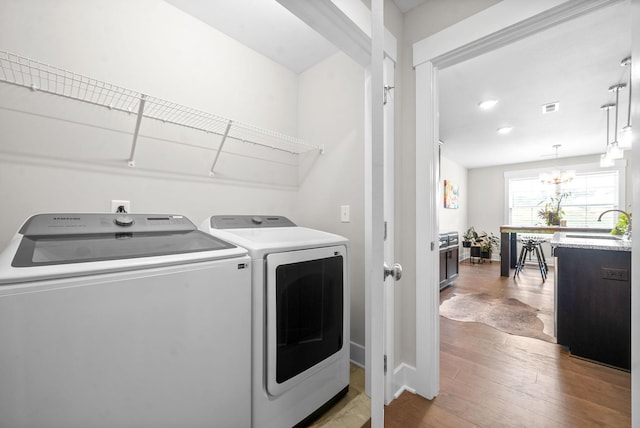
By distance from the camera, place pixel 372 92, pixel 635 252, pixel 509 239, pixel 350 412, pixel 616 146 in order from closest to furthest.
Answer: pixel 372 92 → pixel 635 252 → pixel 350 412 → pixel 616 146 → pixel 509 239

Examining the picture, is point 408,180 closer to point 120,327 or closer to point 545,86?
point 120,327

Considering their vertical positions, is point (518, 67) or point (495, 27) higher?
point (518, 67)

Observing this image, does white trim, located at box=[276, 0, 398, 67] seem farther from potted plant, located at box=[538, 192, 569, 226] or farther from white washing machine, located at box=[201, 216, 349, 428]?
potted plant, located at box=[538, 192, 569, 226]

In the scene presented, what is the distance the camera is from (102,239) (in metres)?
1.08

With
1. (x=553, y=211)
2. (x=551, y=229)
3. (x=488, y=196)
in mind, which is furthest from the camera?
(x=488, y=196)

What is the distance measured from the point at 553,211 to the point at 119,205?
304 inches

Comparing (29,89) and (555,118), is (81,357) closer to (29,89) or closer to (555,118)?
(29,89)

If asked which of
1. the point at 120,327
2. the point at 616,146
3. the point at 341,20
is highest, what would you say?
the point at 341,20

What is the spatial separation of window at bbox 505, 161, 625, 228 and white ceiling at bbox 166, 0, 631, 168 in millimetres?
1721

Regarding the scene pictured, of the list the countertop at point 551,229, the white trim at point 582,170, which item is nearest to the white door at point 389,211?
the countertop at point 551,229

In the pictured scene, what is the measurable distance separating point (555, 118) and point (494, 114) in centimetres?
94

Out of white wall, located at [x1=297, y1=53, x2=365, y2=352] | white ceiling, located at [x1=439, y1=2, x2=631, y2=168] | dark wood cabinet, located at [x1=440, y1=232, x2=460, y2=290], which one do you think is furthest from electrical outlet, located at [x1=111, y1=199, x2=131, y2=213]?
dark wood cabinet, located at [x1=440, y1=232, x2=460, y2=290]

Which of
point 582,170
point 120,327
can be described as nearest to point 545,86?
point 120,327

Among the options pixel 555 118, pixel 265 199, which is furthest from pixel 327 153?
pixel 555 118
